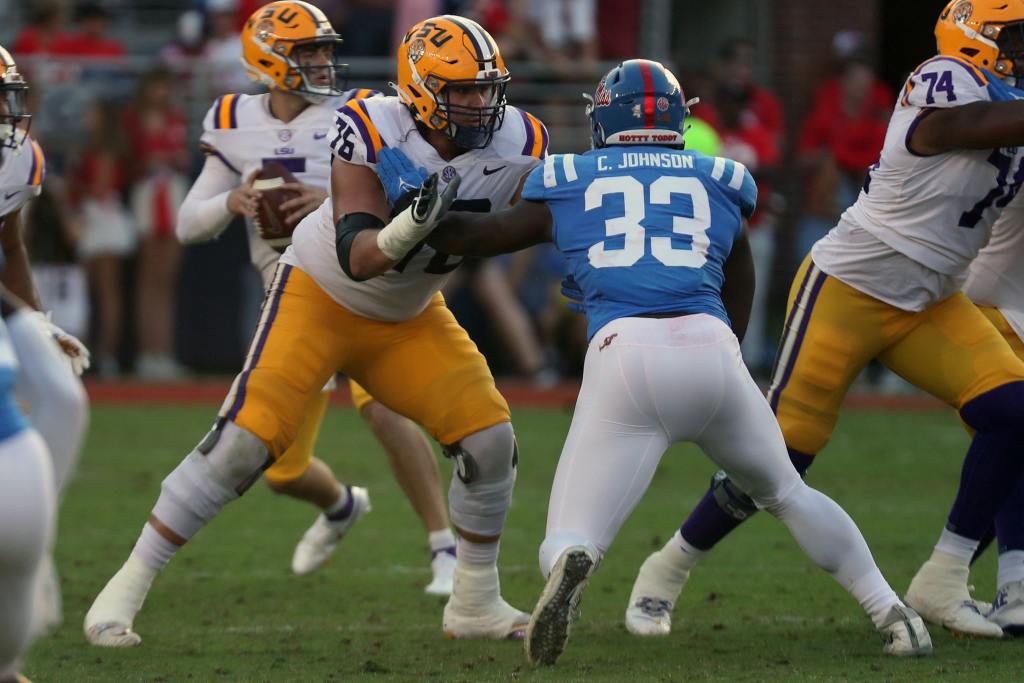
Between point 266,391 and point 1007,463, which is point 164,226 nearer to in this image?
point 266,391

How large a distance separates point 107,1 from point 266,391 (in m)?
9.38

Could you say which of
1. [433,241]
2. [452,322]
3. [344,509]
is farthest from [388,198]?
[344,509]

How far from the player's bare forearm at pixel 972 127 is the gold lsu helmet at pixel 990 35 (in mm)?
279

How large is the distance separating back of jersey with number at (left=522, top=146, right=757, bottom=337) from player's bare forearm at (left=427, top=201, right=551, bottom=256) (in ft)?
0.14

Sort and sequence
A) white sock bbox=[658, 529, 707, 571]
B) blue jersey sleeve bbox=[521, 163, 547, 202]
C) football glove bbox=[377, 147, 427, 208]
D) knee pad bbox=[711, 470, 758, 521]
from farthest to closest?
white sock bbox=[658, 529, 707, 571] → knee pad bbox=[711, 470, 758, 521] → football glove bbox=[377, 147, 427, 208] → blue jersey sleeve bbox=[521, 163, 547, 202]

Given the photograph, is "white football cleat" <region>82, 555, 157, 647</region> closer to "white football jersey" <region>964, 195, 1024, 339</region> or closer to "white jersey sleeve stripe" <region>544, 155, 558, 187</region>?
"white jersey sleeve stripe" <region>544, 155, 558, 187</region>

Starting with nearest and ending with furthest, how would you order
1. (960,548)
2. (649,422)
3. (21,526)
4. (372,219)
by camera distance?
(21,526), (649,422), (372,219), (960,548)

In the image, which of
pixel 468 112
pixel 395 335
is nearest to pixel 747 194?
pixel 468 112

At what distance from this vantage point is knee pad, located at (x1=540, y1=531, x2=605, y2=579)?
12.9 ft

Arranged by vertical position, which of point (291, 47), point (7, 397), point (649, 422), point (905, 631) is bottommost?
point (905, 631)

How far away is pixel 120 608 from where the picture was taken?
4547 millimetres

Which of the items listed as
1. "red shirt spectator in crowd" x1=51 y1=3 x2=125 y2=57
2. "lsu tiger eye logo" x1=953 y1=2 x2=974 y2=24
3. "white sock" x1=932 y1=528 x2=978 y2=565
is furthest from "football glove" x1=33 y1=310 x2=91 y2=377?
"red shirt spectator in crowd" x1=51 y1=3 x2=125 y2=57

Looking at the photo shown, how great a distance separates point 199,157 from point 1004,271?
299 inches

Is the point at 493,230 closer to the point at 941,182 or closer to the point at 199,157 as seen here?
the point at 941,182
